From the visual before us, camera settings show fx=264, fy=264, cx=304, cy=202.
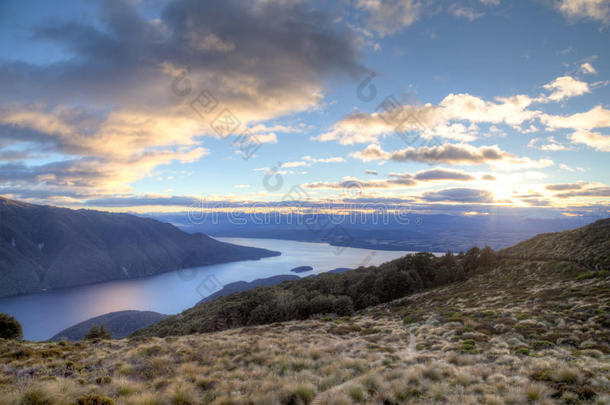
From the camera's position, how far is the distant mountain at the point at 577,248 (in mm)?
30198

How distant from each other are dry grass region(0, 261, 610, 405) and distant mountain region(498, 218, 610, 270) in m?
11.6

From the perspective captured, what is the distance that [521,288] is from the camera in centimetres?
2883

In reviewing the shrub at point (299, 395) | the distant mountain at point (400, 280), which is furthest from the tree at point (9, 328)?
the shrub at point (299, 395)

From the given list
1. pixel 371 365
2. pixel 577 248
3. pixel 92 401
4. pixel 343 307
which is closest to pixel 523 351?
pixel 371 365

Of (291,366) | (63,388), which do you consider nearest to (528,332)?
(291,366)

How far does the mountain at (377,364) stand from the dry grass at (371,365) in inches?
1.9

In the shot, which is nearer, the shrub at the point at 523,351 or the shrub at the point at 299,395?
the shrub at the point at 299,395

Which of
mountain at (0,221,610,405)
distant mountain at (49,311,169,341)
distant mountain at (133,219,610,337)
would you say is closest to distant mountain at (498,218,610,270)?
distant mountain at (133,219,610,337)

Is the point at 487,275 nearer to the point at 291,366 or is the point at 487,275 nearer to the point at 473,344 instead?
the point at 473,344

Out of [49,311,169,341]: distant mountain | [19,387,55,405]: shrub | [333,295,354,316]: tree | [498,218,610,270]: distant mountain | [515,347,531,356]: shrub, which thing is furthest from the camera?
[49,311,169,341]: distant mountain

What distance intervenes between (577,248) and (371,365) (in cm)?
4097

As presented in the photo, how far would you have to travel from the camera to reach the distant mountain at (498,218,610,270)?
3020 cm

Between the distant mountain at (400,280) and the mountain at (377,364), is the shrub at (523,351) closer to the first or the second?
the mountain at (377,364)

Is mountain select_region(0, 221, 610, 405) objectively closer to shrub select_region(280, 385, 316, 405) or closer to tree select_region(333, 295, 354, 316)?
shrub select_region(280, 385, 316, 405)
